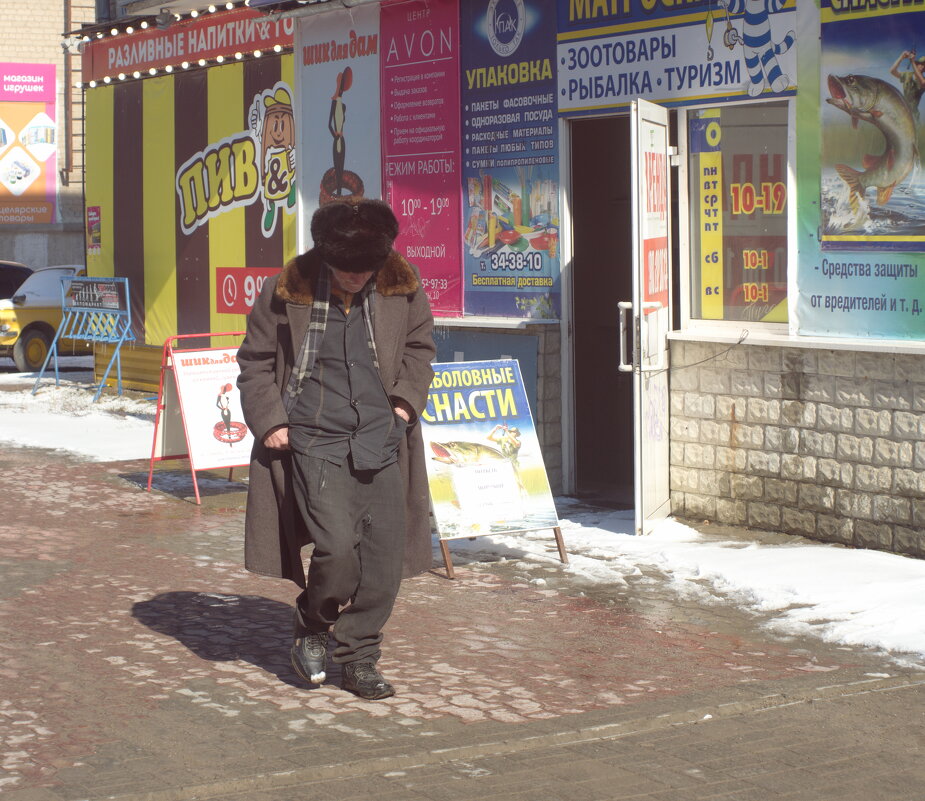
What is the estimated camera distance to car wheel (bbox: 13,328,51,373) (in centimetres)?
2225

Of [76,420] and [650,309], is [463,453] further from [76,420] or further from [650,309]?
[76,420]

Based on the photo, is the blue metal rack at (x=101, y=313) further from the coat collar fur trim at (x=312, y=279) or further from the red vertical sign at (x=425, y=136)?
the coat collar fur trim at (x=312, y=279)

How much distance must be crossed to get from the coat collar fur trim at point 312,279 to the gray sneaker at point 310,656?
136 centimetres

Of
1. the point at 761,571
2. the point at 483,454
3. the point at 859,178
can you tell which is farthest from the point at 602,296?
the point at 761,571

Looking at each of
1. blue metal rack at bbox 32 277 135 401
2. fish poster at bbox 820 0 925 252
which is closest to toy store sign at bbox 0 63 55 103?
blue metal rack at bbox 32 277 135 401

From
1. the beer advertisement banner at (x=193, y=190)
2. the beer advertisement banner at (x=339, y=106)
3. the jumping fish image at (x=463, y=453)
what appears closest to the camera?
the jumping fish image at (x=463, y=453)

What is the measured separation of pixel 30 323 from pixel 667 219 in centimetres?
1438

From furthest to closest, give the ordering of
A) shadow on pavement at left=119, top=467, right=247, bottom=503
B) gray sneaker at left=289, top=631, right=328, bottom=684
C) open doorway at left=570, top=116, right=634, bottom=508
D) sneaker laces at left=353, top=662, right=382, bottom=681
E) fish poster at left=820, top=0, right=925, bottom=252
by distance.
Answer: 1. open doorway at left=570, top=116, right=634, bottom=508
2. shadow on pavement at left=119, top=467, right=247, bottom=503
3. fish poster at left=820, top=0, right=925, bottom=252
4. gray sneaker at left=289, top=631, right=328, bottom=684
5. sneaker laces at left=353, top=662, right=382, bottom=681

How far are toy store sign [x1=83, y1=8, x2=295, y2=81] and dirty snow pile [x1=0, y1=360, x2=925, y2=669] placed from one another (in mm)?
7199

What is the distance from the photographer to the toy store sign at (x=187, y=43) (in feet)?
53.1

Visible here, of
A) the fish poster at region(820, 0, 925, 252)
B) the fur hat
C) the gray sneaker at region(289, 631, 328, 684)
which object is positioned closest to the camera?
the fur hat

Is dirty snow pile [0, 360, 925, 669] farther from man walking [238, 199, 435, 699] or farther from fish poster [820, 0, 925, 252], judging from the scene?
man walking [238, 199, 435, 699]

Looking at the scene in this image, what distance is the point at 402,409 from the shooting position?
20.3ft

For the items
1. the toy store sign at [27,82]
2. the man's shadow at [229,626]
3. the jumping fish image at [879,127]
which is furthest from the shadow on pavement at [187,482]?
the toy store sign at [27,82]
